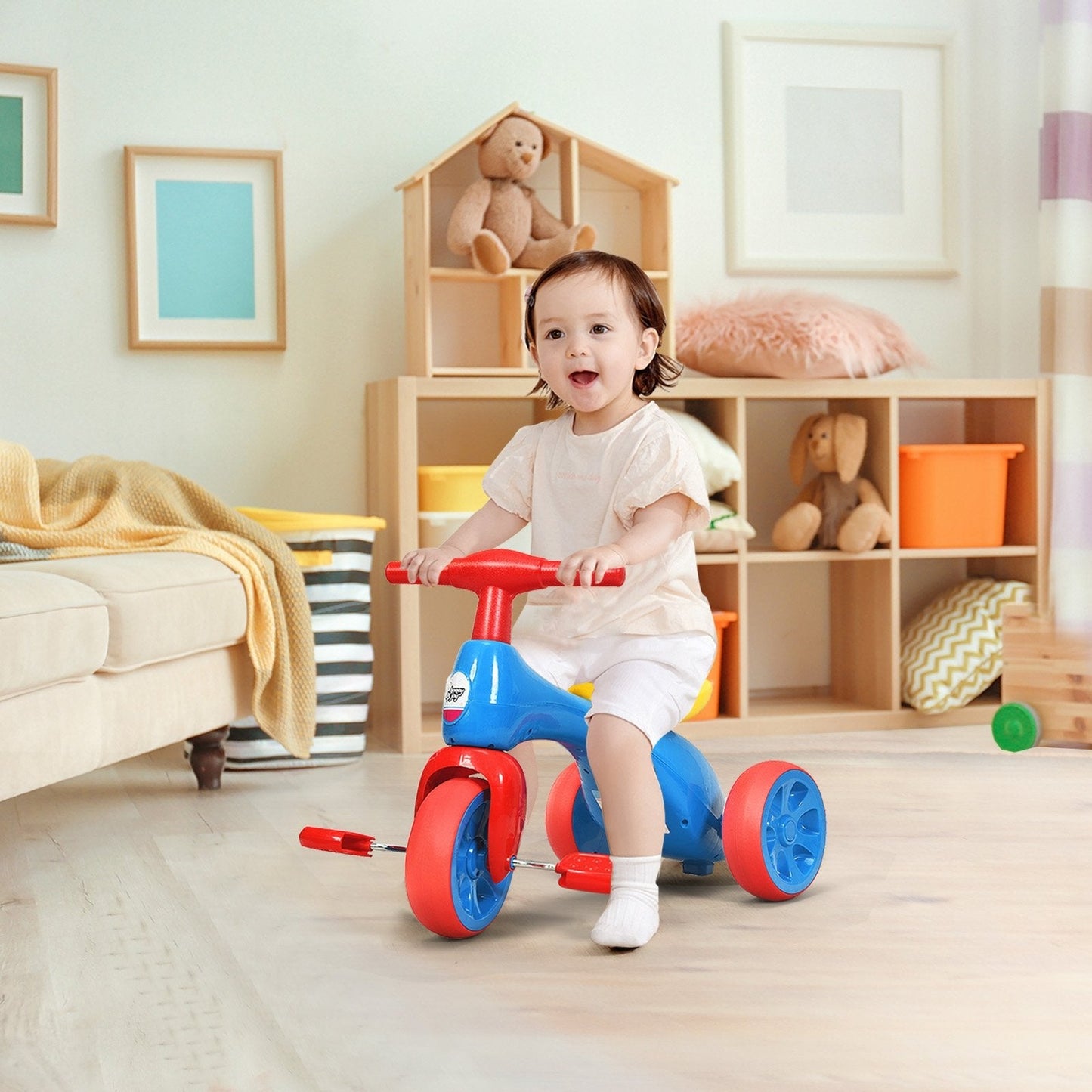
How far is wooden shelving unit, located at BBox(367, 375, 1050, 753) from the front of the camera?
2689 millimetres

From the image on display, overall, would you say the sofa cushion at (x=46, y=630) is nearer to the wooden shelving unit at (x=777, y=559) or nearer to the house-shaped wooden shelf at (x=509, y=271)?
the wooden shelving unit at (x=777, y=559)

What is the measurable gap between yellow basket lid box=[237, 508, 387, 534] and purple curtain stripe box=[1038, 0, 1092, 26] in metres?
1.59

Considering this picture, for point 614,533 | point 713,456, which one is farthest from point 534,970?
point 713,456

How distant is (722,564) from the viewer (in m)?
2.87

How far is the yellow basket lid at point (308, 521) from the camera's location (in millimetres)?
2510

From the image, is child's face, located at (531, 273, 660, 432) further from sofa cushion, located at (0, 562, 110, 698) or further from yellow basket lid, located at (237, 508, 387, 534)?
yellow basket lid, located at (237, 508, 387, 534)

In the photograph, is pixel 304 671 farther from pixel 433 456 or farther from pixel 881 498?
pixel 881 498

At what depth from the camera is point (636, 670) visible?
1522 mm

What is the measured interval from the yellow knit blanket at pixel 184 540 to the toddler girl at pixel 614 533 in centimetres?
69

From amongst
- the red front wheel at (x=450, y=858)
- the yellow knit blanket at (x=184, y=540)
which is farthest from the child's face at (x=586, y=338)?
the yellow knit blanket at (x=184, y=540)

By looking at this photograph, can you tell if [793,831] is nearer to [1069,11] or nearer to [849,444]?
[849,444]

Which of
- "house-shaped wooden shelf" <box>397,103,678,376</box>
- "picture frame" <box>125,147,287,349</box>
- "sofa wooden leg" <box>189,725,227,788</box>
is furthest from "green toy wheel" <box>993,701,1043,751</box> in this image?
"picture frame" <box>125,147,287,349</box>

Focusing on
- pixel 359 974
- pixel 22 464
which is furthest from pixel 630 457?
pixel 22 464

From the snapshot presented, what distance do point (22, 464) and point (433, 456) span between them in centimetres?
90
